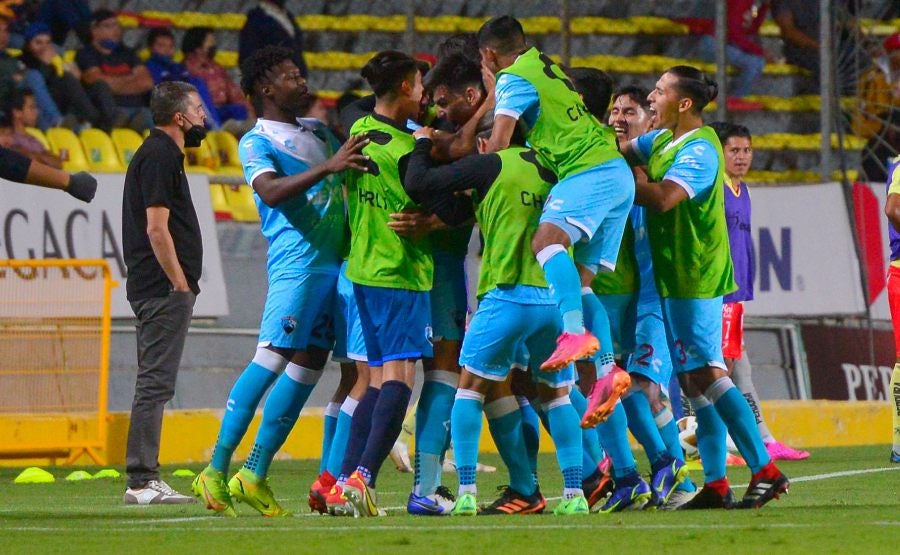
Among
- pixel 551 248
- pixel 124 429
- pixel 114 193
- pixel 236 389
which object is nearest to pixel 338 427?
pixel 236 389

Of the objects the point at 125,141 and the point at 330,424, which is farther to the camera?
the point at 125,141

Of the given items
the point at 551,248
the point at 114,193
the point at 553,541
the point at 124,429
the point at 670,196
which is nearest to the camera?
the point at 553,541

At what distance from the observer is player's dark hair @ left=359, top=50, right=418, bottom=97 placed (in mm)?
7617

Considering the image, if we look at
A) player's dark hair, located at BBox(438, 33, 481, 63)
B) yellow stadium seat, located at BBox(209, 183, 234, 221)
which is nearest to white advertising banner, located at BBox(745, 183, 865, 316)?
yellow stadium seat, located at BBox(209, 183, 234, 221)

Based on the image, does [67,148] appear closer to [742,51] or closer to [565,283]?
[742,51]

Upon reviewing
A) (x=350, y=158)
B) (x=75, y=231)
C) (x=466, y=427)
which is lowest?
(x=466, y=427)

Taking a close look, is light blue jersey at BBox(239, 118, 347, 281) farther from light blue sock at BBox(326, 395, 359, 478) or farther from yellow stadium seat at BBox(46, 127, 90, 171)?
yellow stadium seat at BBox(46, 127, 90, 171)

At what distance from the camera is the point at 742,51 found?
18234 millimetres

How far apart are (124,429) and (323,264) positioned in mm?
4363

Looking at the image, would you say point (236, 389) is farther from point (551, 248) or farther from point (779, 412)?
point (779, 412)

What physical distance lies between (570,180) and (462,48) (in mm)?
1195

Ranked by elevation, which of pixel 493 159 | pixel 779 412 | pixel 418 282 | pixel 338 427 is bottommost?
pixel 779 412

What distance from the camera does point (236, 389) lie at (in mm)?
7895

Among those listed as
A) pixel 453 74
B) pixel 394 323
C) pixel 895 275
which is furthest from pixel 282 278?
pixel 895 275
